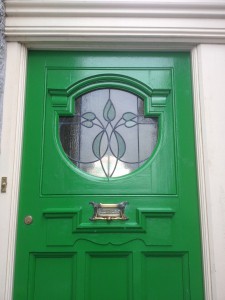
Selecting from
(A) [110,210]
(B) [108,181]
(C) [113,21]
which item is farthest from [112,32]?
(A) [110,210]

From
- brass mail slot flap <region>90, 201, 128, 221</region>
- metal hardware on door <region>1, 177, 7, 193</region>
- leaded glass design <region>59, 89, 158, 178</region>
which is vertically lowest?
brass mail slot flap <region>90, 201, 128, 221</region>

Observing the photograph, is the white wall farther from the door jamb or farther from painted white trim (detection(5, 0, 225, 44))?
painted white trim (detection(5, 0, 225, 44))

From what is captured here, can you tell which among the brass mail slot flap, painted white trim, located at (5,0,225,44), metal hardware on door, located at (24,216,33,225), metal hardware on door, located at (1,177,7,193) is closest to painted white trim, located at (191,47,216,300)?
painted white trim, located at (5,0,225,44)

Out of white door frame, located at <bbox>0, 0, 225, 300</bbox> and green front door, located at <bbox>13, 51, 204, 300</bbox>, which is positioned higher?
white door frame, located at <bbox>0, 0, 225, 300</bbox>

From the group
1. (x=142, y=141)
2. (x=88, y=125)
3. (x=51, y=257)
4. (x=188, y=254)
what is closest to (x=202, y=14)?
(x=142, y=141)

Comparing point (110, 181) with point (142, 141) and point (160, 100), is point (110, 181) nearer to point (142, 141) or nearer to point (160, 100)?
point (142, 141)

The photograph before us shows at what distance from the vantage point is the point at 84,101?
69.2 inches

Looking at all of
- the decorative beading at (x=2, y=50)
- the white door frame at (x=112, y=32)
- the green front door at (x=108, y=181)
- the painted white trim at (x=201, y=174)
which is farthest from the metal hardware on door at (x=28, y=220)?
the painted white trim at (x=201, y=174)

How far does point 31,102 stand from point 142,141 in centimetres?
72

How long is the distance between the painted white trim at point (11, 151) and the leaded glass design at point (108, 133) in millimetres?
A: 267

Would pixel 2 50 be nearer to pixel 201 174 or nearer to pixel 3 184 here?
pixel 3 184

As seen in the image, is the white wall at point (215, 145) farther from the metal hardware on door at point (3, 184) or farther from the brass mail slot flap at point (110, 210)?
the metal hardware on door at point (3, 184)

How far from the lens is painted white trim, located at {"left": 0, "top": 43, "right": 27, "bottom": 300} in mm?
1505

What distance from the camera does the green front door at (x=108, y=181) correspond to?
5.10 feet
